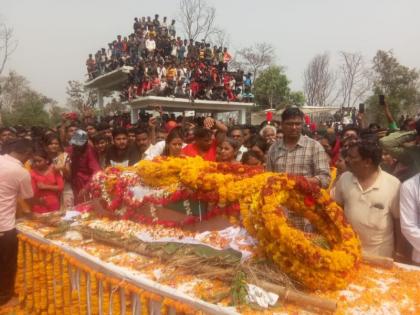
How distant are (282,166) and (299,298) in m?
1.70

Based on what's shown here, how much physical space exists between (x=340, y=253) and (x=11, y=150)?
12.3 ft

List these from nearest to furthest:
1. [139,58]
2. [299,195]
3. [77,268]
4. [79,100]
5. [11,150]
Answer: [299,195] < [77,268] < [11,150] < [139,58] < [79,100]

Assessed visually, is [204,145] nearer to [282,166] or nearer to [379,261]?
[282,166]

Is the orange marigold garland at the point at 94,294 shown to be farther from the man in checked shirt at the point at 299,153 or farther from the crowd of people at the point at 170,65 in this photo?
the crowd of people at the point at 170,65

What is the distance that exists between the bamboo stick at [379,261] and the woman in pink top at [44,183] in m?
3.92

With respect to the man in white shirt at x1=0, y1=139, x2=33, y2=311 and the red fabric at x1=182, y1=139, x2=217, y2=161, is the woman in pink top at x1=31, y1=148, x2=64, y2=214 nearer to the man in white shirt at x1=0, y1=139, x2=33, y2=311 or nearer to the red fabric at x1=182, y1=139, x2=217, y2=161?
the man in white shirt at x1=0, y1=139, x2=33, y2=311

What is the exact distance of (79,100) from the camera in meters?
38.2

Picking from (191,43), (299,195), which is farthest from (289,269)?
(191,43)

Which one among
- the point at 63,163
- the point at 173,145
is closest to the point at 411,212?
the point at 173,145

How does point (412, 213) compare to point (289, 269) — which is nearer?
point (289, 269)

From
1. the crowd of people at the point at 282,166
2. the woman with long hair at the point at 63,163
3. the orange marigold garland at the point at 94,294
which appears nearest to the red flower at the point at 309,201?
the crowd of people at the point at 282,166

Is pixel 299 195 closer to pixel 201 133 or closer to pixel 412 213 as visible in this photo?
pixel 412 213

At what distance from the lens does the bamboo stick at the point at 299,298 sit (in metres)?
2.04

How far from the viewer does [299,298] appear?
2127mm
